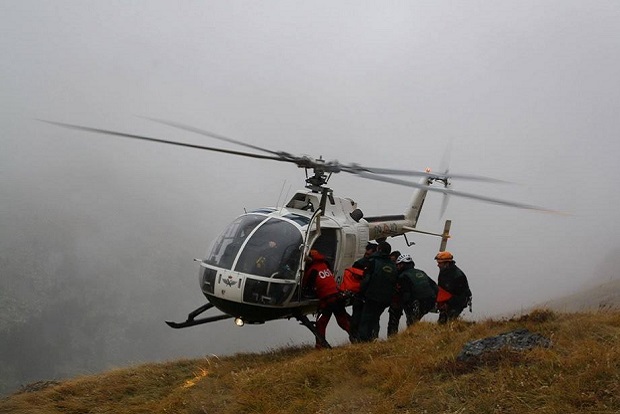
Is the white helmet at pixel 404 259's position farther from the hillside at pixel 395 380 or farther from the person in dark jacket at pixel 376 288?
the hillside at pixel 395 380

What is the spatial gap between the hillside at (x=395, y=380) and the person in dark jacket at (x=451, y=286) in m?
1.01

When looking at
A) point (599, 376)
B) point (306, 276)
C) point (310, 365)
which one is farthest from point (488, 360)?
point (306, 276)

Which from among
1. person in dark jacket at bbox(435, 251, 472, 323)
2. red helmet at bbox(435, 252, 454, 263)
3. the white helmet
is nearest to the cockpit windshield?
the white helmet

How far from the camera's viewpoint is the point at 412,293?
36.8 feet

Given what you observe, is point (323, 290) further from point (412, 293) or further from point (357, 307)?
point (412, 293)

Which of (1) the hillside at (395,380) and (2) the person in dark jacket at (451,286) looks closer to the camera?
(1) the hillside at (395,380)

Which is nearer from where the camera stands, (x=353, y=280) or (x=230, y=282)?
(x=230, y=282)

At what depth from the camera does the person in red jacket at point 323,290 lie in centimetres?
1140

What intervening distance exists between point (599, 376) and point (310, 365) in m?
3.82

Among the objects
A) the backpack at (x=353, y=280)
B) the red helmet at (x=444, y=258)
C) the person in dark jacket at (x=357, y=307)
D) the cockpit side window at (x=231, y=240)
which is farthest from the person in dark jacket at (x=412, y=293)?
the cockpit side window at (x=231, y=240)

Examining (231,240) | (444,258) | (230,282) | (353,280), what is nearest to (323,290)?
(353,280)

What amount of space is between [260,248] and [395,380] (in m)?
4.39

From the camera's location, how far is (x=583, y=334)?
783cm

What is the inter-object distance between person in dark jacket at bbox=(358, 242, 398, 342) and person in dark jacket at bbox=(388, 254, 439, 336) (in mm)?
322
